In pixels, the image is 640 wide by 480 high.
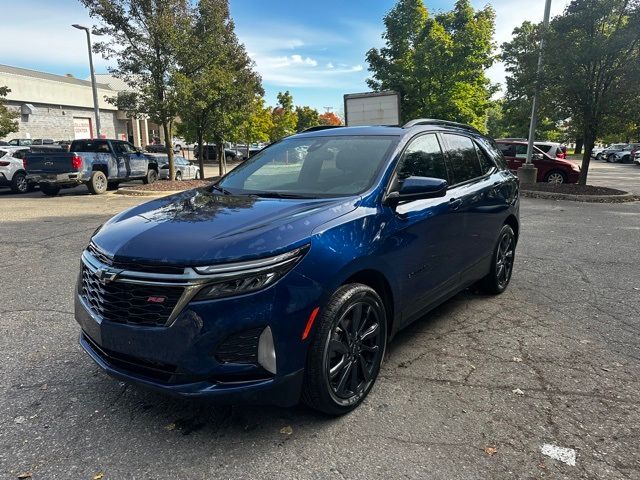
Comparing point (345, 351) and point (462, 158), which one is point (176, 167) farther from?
point (345, 351)

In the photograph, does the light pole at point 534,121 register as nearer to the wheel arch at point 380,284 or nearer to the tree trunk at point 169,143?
the tree trunk at point 169,143

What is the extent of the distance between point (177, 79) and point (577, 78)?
12369mm

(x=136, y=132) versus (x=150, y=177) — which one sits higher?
(x=136, y=132)

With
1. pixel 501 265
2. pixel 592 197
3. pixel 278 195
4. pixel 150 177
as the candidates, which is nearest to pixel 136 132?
pixel 150 177

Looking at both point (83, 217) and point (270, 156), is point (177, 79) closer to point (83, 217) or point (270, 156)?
point (83, 217)

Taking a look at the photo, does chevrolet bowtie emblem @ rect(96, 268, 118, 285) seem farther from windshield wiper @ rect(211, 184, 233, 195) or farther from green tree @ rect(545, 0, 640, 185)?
green tree @ rect(545, 0, 640, 185)

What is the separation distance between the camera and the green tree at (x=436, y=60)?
23734mm

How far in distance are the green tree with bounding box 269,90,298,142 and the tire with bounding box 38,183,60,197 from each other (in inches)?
1302

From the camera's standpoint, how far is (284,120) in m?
51.4

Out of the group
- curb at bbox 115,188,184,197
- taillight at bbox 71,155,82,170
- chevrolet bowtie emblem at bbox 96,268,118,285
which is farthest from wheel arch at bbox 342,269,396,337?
taillight at bbox 71,155,82,170

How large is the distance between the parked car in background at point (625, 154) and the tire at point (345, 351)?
43.9m

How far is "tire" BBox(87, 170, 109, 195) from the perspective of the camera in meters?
15.3

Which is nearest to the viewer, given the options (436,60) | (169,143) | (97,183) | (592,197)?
(592,197)

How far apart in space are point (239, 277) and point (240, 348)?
36cm
